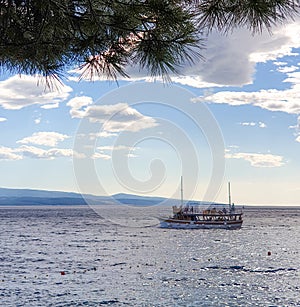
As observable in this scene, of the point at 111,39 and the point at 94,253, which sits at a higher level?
the point at 111,39

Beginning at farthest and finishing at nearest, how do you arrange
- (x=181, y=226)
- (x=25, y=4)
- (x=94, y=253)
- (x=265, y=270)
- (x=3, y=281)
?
(x=181, y=226)
(x=94, y=253)
(x=265, y=270)
(x=3, y=281)
(x=25, y=4)

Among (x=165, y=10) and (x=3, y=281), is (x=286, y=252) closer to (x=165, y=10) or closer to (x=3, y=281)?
(x=3, y=281)

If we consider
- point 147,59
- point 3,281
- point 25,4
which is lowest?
point 3,281

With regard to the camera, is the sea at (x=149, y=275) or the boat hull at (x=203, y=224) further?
the boat hull at (x=203, y=224)

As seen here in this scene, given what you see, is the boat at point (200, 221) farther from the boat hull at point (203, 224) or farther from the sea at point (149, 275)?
the sea at point (149, 275)

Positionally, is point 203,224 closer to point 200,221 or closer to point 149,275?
point 200,221

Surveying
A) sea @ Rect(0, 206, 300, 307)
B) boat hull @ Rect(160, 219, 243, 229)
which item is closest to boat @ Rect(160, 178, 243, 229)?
boat hull @ Rect(160, 219, 243, 229)

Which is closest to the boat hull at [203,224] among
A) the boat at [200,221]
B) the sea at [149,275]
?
the boat at [200,221]

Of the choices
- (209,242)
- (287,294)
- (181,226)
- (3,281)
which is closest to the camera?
(287,294)

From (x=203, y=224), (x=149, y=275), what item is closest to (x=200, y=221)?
(x=203, y=224)

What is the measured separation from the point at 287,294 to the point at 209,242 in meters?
31.1

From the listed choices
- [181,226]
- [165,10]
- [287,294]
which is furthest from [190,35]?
[181,226]

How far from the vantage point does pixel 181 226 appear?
78.8 meters

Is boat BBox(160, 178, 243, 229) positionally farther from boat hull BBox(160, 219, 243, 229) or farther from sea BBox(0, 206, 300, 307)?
sea BBox(0, 206, 300, 307)
